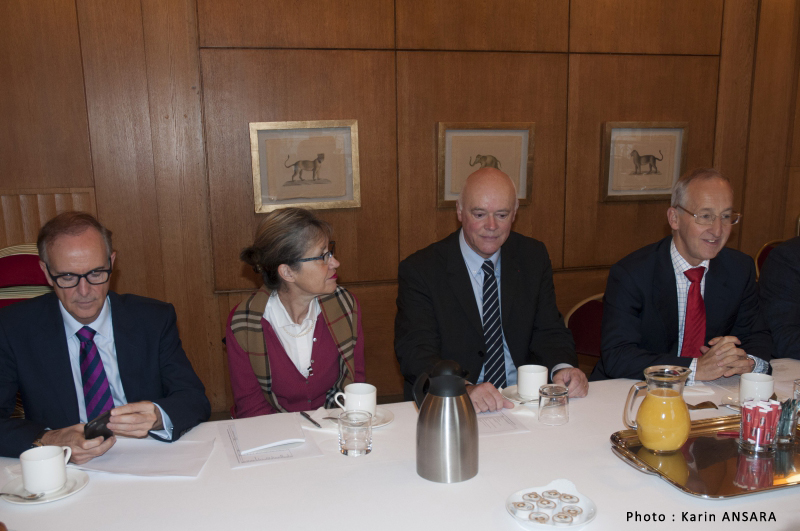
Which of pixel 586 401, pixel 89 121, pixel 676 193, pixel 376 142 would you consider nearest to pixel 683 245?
pixel 676 193

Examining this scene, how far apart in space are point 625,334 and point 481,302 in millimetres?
609

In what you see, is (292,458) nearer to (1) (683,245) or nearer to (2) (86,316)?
(2) (86,316)

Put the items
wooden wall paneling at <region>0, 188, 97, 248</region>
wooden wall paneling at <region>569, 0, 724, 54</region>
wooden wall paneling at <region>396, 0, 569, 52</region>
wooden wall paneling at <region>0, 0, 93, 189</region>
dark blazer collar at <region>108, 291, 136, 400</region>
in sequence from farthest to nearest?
wooden wall paneling at <region>569, 0, 724, 54</region>
wooden wall paneling at <region>396, 0, 569, 52</region>
wooden wall paneling at <region>0, 188, 97, 248</region>
wooden wall paneling at <region>0, 0, 93, 189</region>
dark blazer collar at <region>108, 291, 136, 400</region>

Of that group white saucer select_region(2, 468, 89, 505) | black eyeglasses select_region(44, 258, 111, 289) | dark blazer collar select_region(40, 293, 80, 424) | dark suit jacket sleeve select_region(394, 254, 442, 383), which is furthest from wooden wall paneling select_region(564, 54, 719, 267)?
white saucer select_region(2, 468, 89, 505)

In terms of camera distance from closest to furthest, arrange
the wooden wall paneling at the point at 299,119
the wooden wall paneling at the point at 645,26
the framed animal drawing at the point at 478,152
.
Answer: the wooden wall paneling at the point at 299,119 → the framed animal drawing at the point at 478,152 → the wooden wall paneling at the point at 645,26

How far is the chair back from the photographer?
10.9 ft

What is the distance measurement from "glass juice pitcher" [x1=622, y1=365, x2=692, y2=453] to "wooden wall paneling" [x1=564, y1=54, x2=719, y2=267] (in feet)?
9.71

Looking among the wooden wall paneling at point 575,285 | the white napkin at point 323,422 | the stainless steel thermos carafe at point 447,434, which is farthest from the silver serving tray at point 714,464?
the wooden wall paneling at point 575,285

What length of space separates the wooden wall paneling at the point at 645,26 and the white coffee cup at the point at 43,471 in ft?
13.1

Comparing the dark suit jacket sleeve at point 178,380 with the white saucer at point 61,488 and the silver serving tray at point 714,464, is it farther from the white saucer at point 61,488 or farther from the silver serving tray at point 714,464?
the silver serving tray at point 714,464

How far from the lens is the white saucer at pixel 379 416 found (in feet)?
6.24

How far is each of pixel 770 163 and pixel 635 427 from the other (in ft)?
12.9

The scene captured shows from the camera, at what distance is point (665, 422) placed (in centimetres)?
165

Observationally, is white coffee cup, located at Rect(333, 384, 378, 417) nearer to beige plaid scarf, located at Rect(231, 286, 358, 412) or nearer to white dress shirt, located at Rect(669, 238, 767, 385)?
beige plaid scarf, located at Rect(231, 286, 358, 412)
